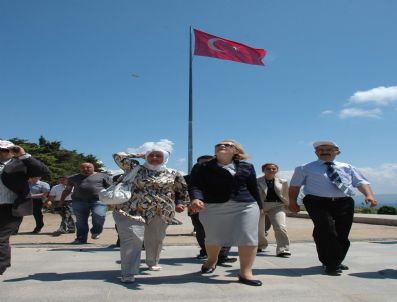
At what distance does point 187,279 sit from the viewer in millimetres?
4801

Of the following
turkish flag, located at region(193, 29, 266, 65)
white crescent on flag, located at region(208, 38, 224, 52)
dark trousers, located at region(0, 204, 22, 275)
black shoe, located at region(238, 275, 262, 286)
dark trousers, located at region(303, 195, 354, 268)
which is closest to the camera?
black shoe, located at region(238, 275, 262, 286)

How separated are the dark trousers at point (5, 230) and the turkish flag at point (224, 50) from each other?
15.7 m

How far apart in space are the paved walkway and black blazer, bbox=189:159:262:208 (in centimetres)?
97

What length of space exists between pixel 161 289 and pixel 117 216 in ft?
3.46

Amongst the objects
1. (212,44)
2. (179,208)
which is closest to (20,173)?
(179,208)

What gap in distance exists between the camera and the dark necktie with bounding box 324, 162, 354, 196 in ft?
17.2

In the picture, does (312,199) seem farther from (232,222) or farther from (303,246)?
(303,246)

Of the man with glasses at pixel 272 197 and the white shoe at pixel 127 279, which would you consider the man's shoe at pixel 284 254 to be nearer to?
the man with glasses at pixel 272 197

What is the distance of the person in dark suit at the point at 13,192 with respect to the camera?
16.0 ft

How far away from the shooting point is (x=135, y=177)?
5.02m

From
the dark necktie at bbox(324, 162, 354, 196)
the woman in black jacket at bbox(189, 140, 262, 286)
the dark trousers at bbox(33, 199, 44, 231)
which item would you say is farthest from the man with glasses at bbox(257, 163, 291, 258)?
the dark trousers at bbox(33, 199, 44, 231)

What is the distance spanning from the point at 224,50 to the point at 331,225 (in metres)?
15.4

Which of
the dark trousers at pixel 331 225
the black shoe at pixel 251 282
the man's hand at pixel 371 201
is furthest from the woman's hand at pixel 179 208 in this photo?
the man's hand at pixel 371 201

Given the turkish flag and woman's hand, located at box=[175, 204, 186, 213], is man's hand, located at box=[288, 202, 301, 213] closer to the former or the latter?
woman's hand, located at box=[175, 204, 186, 213]
